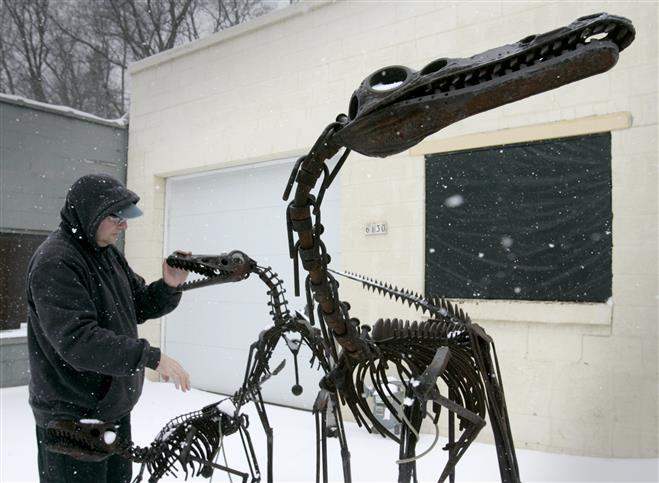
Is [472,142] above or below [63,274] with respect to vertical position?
above

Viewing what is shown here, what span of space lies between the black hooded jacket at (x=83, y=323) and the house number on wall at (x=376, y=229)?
3.64 metres

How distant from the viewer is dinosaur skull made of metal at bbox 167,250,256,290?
2.57 metres

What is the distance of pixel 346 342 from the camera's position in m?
1.91

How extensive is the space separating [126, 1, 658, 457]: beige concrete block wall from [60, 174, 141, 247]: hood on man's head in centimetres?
371

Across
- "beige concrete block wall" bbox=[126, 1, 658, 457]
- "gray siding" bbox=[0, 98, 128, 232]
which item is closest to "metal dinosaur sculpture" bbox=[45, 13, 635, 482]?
"beige concrete block wall" bbox=[126, 1, 658, 457]

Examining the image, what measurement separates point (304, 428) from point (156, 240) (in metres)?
3.95

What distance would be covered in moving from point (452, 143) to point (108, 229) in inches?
152

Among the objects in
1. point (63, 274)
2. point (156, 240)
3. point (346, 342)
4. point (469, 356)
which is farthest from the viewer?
point (156, 240)

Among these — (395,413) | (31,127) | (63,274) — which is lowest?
(395,413)

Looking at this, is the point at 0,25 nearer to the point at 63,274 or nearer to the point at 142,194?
the point at 142,194

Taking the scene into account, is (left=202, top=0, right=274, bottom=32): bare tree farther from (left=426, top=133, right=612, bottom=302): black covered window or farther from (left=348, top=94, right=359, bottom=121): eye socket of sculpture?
(left=348, top=94, right=359, bottom=121): eye socket of sculpture

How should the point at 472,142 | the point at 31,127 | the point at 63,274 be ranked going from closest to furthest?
1. the point at 63,274
2. the point at 472,142
3. the point at 31,127

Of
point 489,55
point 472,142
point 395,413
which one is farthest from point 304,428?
point 489,55

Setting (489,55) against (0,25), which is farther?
(0,25)
